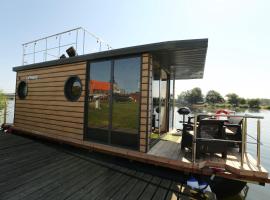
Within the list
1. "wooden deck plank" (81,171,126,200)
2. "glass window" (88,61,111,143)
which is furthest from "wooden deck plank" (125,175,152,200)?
"glass window" (88,61,111,143)

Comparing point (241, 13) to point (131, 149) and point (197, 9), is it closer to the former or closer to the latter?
point (197, 9)

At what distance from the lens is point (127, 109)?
14.0 feet

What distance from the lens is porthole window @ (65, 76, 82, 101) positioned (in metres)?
5.18

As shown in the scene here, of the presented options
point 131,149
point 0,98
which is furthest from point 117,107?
point 0,98

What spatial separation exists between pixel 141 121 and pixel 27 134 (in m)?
5.42

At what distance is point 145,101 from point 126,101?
578 mm

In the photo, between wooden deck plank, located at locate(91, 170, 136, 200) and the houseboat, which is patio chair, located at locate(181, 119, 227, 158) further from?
wooden deck plank, located at locate(91, 170, 136, 200)

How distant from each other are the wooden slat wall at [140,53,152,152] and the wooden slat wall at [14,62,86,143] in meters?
2.01

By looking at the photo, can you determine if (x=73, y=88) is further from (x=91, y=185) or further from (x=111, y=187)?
(x=111, y=187)

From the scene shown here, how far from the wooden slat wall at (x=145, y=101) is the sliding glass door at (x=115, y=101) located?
147 mm

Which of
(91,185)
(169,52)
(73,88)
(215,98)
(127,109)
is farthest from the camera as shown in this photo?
(215,98)

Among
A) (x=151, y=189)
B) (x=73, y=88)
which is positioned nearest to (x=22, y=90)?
(x=73, y=88)

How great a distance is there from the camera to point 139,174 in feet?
12.0

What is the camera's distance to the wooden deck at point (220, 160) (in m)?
2.95
